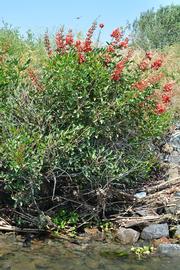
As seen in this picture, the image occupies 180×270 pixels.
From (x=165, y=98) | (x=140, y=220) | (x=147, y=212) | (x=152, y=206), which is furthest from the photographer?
(x=152, y=206)

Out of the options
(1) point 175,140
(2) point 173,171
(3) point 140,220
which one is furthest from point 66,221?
(1) point 175,140

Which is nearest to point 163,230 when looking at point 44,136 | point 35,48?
point 44,136

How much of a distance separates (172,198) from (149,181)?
742 millimetres

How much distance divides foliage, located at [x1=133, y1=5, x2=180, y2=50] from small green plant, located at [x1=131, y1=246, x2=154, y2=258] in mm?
18126

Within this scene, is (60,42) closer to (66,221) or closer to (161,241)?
(66,221)

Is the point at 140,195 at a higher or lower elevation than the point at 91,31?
lower

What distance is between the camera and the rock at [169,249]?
7957 mm

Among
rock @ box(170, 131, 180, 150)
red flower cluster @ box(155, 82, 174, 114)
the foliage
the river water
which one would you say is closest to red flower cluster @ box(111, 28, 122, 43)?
red flower cluster @ box(155, 82, 174, 114)

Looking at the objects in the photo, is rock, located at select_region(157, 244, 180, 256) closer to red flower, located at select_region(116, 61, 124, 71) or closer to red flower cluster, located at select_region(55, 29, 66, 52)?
red flower, located at select_region(116, 61, 124, 71)

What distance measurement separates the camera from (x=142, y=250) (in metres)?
7.98

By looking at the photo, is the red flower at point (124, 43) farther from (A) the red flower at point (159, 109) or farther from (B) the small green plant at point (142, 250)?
(B) the small green plant at point (142, 250)

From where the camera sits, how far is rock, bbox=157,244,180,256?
796 cm

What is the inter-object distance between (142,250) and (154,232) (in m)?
0.72

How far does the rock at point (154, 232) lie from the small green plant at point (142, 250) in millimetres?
493
